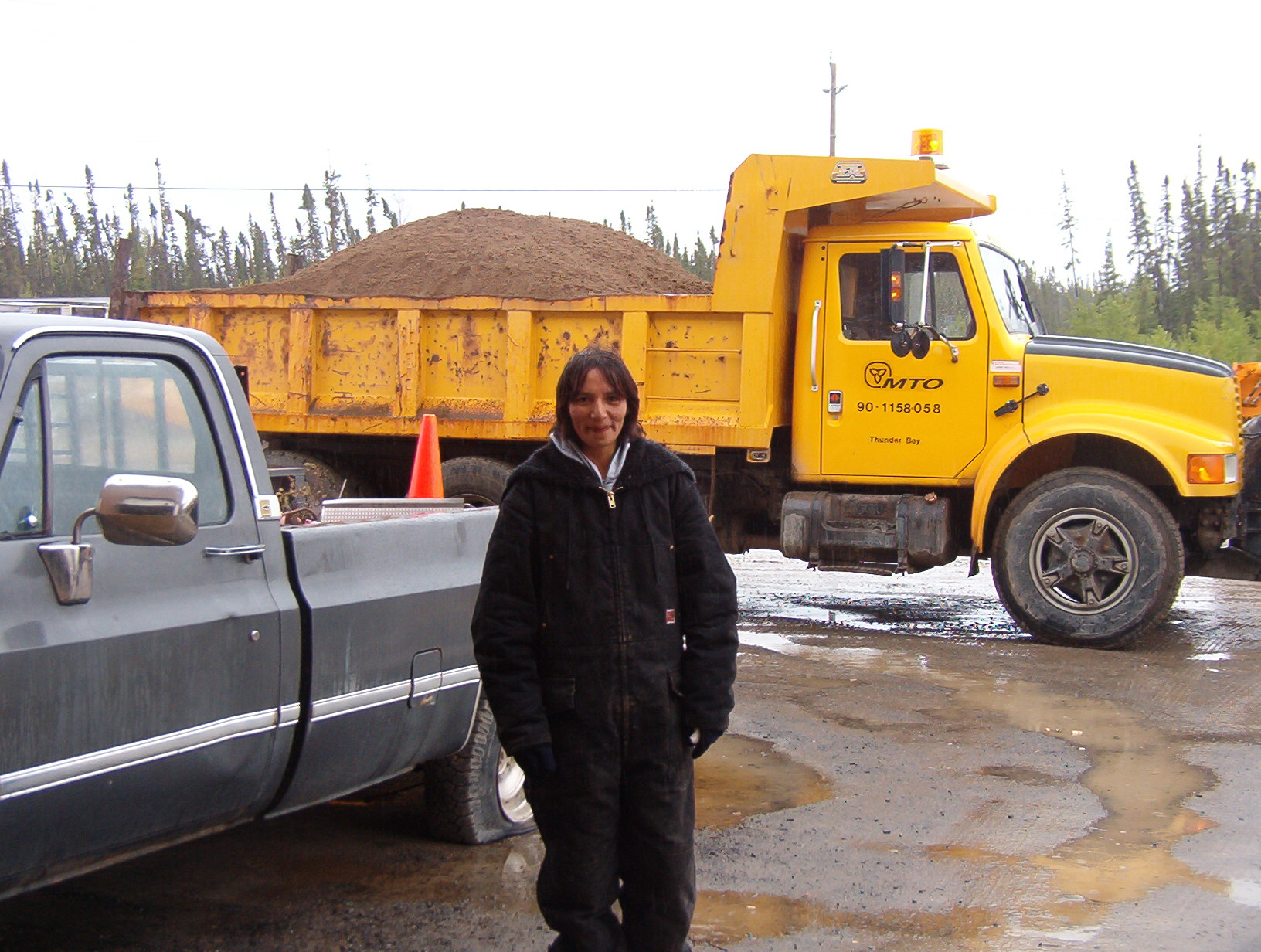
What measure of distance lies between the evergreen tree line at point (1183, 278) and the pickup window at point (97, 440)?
32.4 metres

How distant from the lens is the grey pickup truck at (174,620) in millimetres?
2994

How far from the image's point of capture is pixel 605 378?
10.5 feet

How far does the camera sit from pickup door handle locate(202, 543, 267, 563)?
3.52m

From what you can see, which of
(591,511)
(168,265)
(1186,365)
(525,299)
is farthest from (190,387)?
(168,265)

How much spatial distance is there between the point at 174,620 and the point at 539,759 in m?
1.04

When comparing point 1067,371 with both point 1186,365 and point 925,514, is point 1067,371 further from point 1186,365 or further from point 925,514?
point 925,514

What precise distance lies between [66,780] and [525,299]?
702 cm

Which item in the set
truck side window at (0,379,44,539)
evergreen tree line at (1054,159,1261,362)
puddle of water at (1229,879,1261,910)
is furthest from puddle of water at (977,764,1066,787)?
evergreen tree line at (1054,159,1261,362)

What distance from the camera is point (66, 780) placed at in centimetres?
301

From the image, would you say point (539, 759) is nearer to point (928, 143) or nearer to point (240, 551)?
point (240, 551)

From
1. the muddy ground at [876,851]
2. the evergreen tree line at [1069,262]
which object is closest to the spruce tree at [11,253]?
the evergreen tree line at [1069,262]

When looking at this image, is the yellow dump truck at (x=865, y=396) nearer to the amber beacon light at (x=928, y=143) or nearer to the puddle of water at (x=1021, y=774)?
the amber beacon light at (x=928, y=143)

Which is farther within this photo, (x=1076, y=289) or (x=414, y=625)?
(x=1076, y=289)

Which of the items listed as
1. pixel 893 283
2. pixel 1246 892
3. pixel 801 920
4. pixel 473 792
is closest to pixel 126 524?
pixel 473 792
